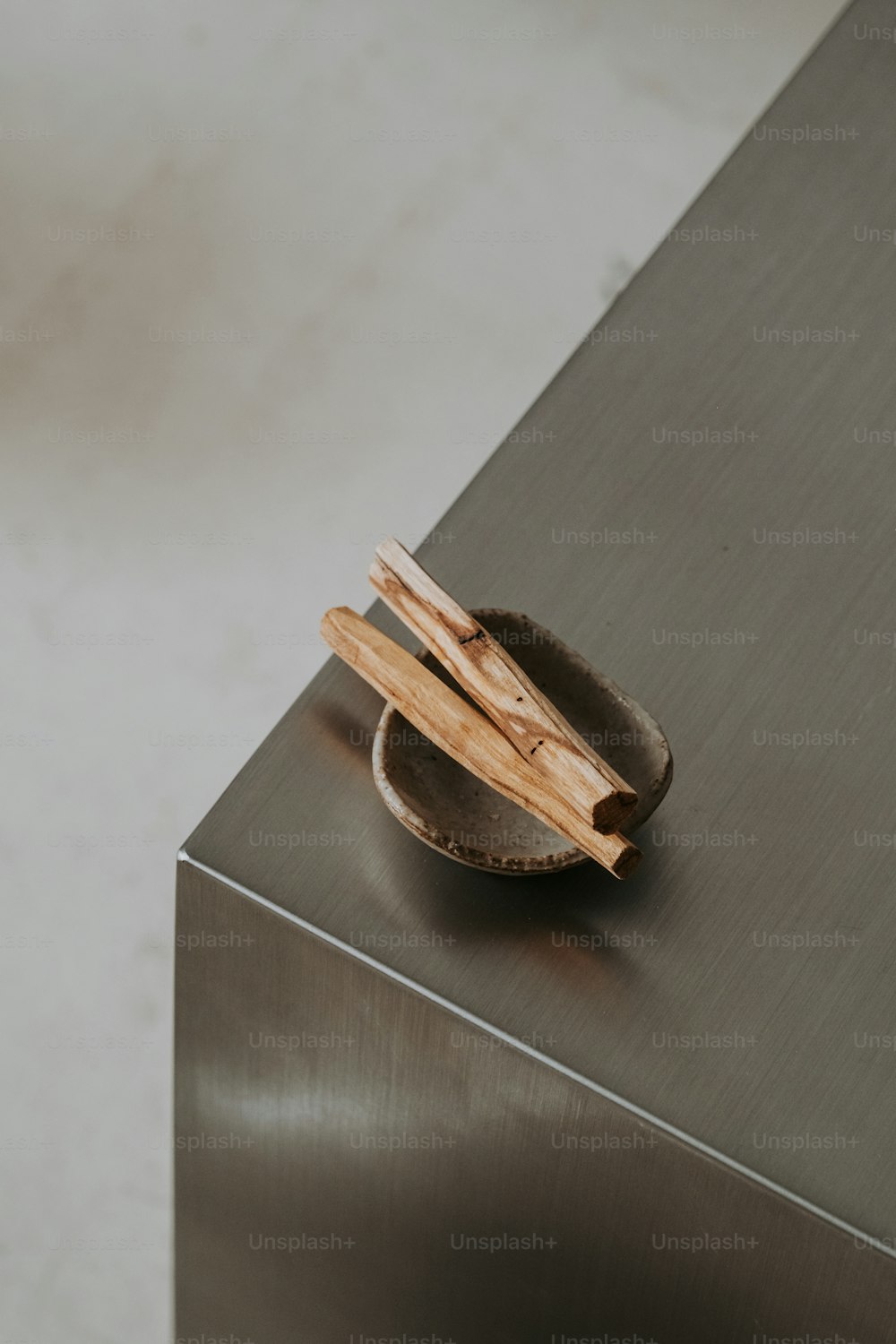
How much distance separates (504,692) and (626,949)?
6.2 inches

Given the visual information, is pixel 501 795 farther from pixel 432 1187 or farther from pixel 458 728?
pixel 432 1187

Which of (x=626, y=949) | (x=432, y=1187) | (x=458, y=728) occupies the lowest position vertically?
(x=432, y=1187)

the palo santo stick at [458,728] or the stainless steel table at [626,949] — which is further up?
the palo santo stick at [458,728]

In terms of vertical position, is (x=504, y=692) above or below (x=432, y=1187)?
above

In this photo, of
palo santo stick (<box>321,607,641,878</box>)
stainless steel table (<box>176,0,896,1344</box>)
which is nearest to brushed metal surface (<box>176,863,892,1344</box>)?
stainless steel table (<box>176,0,896,1344</box>)

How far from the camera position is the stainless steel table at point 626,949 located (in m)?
0.79

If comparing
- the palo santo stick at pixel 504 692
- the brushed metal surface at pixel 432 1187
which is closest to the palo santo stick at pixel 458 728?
the palo santo stick at pixel 504 692

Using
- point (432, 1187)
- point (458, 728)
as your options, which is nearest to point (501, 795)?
point (458, 728)

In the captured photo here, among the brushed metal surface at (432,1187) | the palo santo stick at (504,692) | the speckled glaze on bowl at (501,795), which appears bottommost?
the brushed metal surface at (432,1187)

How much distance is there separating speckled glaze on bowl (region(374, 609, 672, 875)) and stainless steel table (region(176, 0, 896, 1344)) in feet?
0.09

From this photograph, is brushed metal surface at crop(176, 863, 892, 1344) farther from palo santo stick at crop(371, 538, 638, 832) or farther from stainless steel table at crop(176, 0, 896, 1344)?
palo santo stick at crop(371, 538, 638, 832)

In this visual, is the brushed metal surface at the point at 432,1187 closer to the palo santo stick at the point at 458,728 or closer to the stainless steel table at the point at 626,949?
the stainless steel table at the point at 626,949

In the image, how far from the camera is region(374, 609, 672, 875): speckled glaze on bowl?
0.83m

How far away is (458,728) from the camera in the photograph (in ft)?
2.76
